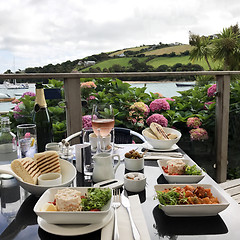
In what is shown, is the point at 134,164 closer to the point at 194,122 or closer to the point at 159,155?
the point at 159,155

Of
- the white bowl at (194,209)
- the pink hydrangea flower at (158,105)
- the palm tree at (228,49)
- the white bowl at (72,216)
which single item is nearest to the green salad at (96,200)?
the white bowl at (72,216)

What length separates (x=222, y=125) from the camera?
279cm

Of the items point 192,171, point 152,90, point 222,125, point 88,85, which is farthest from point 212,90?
point 192,171

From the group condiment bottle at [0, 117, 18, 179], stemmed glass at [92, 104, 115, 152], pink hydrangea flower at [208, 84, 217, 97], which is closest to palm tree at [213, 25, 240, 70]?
pink hydrangea flower at [208, 84, 217, 97]

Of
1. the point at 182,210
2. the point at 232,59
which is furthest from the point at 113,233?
the point at 232,59

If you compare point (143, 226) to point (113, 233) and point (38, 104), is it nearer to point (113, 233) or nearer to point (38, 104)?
point (113, 233)

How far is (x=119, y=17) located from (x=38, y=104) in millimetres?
15284

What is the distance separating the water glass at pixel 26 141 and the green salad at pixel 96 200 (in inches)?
23.1

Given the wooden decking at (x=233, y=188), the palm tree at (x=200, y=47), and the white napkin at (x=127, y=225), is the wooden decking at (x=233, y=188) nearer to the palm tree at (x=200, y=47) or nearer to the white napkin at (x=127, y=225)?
the white napkin at (x=127, y=225)

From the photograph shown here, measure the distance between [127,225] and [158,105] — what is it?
2.23 metres

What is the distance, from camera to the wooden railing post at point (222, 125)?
8.95 feet

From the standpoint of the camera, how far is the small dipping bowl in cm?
90

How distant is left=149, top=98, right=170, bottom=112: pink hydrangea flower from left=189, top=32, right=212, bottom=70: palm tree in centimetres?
1824

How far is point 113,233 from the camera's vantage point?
655mm
